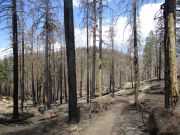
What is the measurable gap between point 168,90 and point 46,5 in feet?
64.4

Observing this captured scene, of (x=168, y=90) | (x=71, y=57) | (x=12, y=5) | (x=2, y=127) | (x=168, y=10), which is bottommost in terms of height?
(x=2, y=127)

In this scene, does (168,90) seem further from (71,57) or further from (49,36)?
(49,36)

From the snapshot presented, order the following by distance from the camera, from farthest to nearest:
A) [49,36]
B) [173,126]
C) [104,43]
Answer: [49,36]
[104,43]
[173,126]

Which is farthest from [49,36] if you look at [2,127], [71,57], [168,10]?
[168,10]

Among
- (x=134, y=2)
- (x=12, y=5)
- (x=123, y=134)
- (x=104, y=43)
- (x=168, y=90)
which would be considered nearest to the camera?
(x=168, y=90)

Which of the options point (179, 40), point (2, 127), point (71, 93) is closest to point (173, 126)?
point (71, 93)

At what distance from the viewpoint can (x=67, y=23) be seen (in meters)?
14.8

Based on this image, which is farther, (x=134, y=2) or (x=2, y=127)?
(x=134, y=2)

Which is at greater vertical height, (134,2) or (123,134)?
(134,2)

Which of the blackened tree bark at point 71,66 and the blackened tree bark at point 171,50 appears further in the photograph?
the blackened tree bark at point 71,66

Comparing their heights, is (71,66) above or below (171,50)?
below

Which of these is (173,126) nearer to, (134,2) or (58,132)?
(58,132)

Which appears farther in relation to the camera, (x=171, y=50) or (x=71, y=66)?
(x=71, y=66)

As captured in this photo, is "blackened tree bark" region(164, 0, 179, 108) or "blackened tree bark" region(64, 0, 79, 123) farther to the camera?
"blackened tree bark" region(64, 0, 79, 123)
